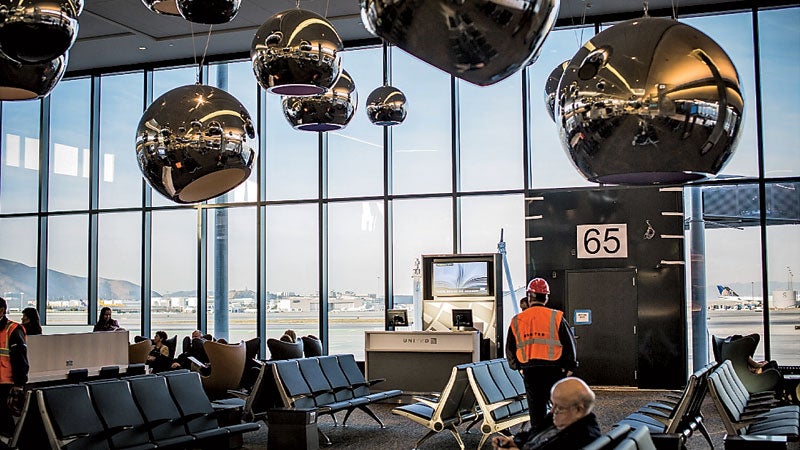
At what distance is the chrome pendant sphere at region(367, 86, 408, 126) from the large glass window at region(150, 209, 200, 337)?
8.42 m

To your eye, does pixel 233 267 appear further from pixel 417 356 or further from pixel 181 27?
pixel 417 356

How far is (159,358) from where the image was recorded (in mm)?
13055

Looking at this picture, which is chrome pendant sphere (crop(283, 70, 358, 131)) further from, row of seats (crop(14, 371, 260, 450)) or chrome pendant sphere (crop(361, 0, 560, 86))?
chrome pendant sphere (crop(361, 0, 560, 86))

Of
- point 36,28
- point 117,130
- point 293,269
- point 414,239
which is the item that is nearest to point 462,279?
point 414,239

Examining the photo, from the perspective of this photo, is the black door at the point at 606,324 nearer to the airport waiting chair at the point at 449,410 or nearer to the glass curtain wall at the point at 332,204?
the glass curtain wall at the point at 332,204

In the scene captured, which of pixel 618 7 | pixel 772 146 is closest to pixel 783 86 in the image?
pixel 772 146

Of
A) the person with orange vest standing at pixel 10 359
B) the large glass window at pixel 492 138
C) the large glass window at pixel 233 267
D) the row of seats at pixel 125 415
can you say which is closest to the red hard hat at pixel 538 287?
the row of seats at pixel 125 415

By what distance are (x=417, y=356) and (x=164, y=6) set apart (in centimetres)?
932

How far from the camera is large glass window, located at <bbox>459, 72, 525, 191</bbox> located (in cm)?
1466

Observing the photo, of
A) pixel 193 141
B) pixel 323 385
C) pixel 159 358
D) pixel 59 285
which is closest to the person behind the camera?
pixel 193 141

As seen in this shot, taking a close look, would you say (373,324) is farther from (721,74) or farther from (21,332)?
(721,74)

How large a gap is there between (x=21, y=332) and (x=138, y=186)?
362 inches

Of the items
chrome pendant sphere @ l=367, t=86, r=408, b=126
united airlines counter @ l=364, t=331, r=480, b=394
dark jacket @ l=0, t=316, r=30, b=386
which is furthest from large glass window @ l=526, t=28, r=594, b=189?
dark jacket @ l=0, t=316, r=30, b=386

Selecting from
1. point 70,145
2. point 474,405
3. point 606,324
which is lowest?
point 474,405
